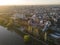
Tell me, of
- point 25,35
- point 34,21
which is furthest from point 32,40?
point 34,21

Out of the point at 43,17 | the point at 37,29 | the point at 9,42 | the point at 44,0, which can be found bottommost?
the point at 9,42

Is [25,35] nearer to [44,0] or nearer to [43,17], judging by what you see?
[43,17]

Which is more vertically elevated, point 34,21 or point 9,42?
point 34,21

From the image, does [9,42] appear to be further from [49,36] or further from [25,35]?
[49,36]

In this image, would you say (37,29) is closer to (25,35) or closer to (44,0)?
(25,35)

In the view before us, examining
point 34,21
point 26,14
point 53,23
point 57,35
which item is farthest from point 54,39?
point 26,14

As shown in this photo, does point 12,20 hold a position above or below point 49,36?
above
